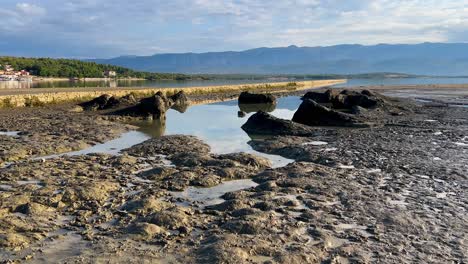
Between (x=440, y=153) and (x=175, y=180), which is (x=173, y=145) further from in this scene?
(x=440, y=153)

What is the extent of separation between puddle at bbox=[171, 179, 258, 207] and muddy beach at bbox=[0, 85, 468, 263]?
0.05 meters

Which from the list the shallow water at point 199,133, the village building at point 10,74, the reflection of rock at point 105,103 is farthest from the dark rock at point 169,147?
the village building at point 10,74

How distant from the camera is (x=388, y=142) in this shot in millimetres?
19281

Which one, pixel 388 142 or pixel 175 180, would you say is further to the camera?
pixel 388 142

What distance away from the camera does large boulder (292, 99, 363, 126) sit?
2614 cm

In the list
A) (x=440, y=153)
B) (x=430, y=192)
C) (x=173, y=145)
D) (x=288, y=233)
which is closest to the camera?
(x=288, y=233)

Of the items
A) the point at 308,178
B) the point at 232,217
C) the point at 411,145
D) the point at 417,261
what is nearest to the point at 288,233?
the point at 232,217

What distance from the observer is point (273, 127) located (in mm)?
23047

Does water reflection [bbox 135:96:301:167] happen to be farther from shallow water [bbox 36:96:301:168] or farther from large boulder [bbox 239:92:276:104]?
large boulder [bbox 239:92:276:104]

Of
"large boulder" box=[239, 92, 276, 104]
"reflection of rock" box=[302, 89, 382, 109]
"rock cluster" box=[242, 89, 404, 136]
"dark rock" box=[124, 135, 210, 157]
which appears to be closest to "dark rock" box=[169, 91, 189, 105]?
"large boulder" box=[239, 92, 276, 104]

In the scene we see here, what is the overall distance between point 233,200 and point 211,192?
4.24 feet

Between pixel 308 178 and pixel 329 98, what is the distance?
111ft

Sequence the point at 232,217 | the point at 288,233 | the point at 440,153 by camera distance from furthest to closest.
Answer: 1. the point at 440,153
2. the point at 232,217
3. the point at 288,233

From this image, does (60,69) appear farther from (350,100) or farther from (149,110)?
(149,110)
